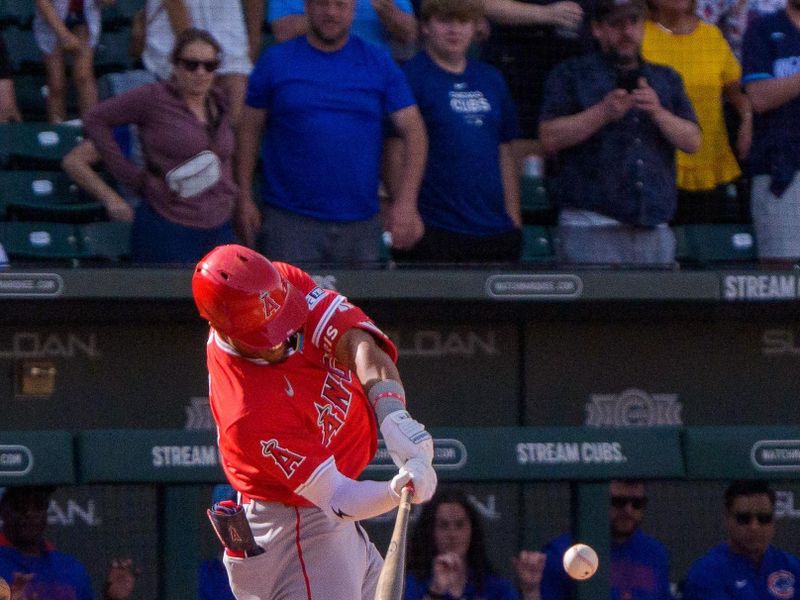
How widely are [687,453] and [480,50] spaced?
7.03 feet

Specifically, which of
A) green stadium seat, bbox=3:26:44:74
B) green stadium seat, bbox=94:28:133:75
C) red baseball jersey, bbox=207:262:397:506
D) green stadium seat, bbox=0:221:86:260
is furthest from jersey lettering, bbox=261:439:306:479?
green stadium seat, bbox=3:26:44:74

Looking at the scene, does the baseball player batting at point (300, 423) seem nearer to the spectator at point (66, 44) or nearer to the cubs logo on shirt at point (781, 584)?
the cubs logo on shirt at point (781, 584)

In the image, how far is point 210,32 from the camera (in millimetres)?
5914

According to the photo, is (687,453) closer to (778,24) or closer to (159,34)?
(778,24)

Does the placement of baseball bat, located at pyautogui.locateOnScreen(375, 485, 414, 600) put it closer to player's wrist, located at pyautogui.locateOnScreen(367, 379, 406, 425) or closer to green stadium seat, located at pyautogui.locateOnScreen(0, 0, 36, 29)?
player's wrist, located at pyautogui.locateOnScreen(367, 379, 406, 425)

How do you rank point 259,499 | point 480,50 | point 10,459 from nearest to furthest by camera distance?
point 259,499
point 10,459
point 480,50

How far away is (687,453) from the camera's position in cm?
511

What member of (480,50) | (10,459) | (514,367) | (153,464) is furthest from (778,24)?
(10,459)

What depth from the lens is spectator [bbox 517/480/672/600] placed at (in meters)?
4.93

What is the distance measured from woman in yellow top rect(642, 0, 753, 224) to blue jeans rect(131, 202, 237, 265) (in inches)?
78.0

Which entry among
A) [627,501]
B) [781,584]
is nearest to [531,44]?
[627,501]

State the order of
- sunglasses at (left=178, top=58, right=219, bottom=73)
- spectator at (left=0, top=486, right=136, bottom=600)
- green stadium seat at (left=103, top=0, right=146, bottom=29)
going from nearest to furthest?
spectator at (left=0, top=486, right=136, bottom=600) < sunglasses at (left=178, top=58, right=219, bottom=73) < green stadium seat at (left=103, top=0, right=146, bottom=29)

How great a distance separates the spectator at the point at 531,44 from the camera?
6.01 metres

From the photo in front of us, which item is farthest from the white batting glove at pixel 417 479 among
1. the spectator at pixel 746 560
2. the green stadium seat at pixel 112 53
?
the green stadium seat at pixel 112 53
